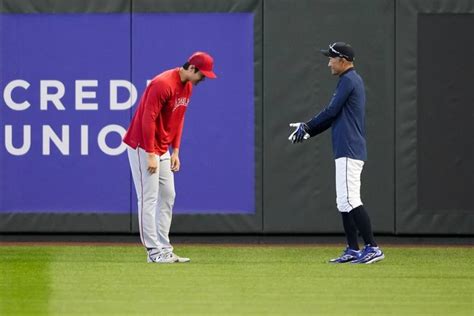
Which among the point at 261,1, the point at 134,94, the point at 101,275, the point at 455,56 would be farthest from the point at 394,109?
the point at 101,275

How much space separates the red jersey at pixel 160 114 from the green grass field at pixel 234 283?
3.53ft

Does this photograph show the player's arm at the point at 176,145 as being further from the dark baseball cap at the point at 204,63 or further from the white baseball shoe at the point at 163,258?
the white baseball shoe at the point at 163,258

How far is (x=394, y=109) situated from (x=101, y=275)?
470 centimetres

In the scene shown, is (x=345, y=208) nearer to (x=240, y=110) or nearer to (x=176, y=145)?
(x=176, y=145)

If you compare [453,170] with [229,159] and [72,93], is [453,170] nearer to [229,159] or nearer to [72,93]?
[229,159]

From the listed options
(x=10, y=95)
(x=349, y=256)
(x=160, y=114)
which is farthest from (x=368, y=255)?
(x=10, y=95)

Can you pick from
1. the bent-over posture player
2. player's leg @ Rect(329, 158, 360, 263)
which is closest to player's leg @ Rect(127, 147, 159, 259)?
the bent-over posture player

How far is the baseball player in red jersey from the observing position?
36.7ft

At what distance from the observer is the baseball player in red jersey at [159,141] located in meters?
11.2

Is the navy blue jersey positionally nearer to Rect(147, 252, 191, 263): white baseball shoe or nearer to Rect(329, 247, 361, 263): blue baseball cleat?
Rect(329, 247, 361, 263): blue baseball cleat

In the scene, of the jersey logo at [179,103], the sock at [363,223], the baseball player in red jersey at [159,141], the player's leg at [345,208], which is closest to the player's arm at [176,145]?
the baseball player in red jersey at [159,141]

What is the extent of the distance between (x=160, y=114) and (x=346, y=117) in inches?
63.7

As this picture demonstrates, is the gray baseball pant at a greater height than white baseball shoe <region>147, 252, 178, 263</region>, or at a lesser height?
greater

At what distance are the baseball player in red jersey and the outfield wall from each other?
8.17 ft
